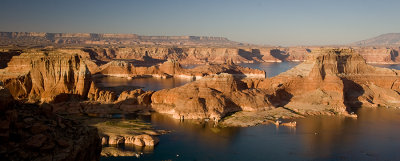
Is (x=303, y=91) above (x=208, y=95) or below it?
below

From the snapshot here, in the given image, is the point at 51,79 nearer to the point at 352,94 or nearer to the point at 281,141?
the point at 281,141

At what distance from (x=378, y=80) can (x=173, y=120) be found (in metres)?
43.1

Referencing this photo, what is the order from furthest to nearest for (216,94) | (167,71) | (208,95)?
(167,71)
(216,94)
(208,95)

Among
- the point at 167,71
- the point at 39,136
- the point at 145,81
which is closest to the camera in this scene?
the point at 39,136

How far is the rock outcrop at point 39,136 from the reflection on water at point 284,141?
633 inches

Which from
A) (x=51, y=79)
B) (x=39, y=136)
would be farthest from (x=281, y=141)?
(x=51, y=79)

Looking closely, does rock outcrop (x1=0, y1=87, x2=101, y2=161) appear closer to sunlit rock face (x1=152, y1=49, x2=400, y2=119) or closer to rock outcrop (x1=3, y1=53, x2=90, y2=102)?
sunlit rock face (x1=152, y1=49, x2=400, y2=119)

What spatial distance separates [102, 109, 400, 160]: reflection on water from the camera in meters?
34.3

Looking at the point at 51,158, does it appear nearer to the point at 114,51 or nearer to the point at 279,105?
the point at 279,105

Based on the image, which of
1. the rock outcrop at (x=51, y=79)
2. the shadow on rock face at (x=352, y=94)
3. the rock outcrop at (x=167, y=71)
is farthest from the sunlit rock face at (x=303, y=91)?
the rock outcrop at (x=167, y=71)

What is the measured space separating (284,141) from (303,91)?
79.6 ft

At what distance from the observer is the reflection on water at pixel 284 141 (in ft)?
112

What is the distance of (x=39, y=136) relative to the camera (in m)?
13.9

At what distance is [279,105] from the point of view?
5631cm
